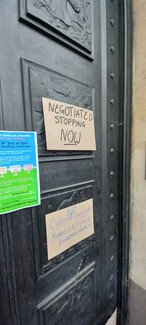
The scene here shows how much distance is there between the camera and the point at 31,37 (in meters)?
0.38

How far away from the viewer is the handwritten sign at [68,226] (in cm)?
45

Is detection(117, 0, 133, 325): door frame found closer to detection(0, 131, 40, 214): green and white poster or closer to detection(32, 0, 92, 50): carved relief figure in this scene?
detection(32, 0, 92, 50): carved relief figure

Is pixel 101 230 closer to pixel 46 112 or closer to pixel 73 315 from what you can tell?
pixel 73 315

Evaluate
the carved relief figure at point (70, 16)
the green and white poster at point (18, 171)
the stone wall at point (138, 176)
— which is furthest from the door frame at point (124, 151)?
the green and white poster at point (18, 171)

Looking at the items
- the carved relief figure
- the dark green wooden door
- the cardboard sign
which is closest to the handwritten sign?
the dark green wooden door

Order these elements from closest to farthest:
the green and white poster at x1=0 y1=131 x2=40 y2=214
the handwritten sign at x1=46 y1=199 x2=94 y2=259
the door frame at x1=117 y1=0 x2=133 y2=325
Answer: the green and white poster at x1=0 y1=131 x2=40 y2=214 < the handwritten sign at x1=46 y1=199 x2=94 y2=259 < the door frame at x1=117 y1=0 x2=133 y2=325

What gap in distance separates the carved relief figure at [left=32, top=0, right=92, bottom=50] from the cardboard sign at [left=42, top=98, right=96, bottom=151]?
188 millimetres

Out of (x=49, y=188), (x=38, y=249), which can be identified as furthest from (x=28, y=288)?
(x=49, y=188)

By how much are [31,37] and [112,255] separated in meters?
0.79

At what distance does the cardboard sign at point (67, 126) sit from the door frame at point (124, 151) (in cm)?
18

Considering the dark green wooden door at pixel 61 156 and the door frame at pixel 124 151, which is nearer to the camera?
the dark green wooden door at pixel 61 156

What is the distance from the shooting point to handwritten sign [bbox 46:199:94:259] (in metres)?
0.45

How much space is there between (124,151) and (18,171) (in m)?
0.44

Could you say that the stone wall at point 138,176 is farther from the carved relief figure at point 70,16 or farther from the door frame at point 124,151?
the carved relief figure at point 70,16
